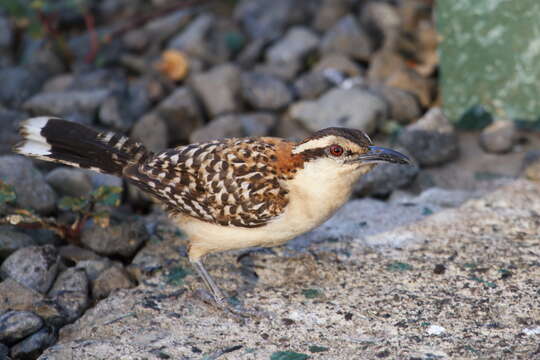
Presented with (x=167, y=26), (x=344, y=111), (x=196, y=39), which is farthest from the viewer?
(x=167, y=26)

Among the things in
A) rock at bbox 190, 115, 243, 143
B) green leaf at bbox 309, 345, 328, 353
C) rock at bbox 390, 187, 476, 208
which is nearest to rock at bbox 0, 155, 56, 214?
rock at bbox 190, 115, 243, 143

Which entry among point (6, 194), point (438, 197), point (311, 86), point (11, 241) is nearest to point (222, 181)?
point (6, 194)

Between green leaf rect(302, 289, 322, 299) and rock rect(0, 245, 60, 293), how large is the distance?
1.67 metres

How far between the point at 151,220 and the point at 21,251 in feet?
4.04

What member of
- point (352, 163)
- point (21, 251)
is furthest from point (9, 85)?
point (352, 163)

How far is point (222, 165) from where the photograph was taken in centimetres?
448

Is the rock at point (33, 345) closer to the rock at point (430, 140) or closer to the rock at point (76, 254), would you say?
the rock at point (76, 254)

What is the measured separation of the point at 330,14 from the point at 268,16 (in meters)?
0.74

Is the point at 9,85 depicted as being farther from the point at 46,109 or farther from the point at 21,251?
the point at 21,251

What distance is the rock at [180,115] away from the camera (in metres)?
6.91

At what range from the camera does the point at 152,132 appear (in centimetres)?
664

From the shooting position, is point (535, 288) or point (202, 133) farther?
point (202, 133)

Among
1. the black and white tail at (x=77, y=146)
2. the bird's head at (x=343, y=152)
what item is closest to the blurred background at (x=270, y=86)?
the black and white tail at (x=77, y=146)

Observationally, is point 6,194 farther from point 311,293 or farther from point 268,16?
point 268,16
